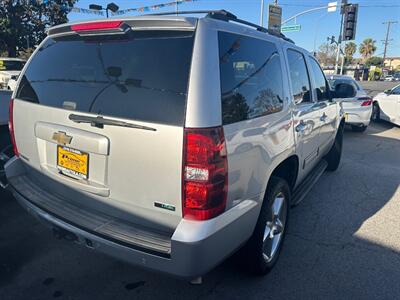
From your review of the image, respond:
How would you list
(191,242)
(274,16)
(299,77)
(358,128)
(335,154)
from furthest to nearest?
(274,16), (358,128), (335,154), (299,77), (191,242)

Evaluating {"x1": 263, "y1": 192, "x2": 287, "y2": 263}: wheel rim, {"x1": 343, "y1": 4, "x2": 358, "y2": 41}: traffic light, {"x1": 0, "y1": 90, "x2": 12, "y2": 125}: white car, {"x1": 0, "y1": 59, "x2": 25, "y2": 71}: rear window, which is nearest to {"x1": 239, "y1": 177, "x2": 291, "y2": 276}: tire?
{"x1": 263, "y1": 192, "x2": 287, "y2": 263}: wheel rim

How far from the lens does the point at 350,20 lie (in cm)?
1430

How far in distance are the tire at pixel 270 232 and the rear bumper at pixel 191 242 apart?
21 cm

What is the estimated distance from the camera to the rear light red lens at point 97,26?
7.15ft

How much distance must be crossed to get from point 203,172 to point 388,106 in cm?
1092

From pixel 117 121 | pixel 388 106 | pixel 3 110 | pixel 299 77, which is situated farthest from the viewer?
pixel 388 106

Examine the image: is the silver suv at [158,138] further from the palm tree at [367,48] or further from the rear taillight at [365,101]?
the palm tree at [367,48]

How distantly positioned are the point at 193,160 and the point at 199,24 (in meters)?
0.82

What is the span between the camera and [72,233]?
7.39ft

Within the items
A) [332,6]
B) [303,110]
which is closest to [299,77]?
[303,110]

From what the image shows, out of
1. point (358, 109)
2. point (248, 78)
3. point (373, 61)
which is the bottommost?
point (358, 109)

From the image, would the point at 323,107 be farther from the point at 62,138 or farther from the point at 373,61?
the point at 373,61

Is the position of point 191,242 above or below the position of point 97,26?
below

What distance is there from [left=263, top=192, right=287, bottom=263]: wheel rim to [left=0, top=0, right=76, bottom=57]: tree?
2998 cm
